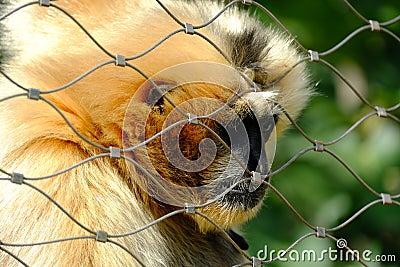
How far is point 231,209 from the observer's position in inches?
95.3

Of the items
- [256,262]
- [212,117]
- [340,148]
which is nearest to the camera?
[256,262]

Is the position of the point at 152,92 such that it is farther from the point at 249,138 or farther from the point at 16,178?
the point at 16,178

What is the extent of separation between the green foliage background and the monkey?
1010mm

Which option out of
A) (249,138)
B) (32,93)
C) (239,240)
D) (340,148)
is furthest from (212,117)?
(340,148)

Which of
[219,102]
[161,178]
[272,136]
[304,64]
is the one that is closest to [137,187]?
[161,178]

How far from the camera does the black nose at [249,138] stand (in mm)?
2404

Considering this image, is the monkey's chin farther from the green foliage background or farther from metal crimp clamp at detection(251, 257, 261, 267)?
the green foliage background

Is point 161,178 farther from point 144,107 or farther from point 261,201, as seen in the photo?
point 261,201

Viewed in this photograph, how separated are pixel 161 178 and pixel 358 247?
1732 mm

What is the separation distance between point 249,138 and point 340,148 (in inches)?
47.6

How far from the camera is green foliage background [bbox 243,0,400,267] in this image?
3.54 metres

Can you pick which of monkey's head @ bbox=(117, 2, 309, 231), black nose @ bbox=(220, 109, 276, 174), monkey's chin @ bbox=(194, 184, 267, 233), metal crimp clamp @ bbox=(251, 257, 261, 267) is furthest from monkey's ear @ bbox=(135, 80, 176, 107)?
metal crimp clamp @ bbox=(251, 257, 261, 267)

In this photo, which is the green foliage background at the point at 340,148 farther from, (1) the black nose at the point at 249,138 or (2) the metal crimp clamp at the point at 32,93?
(2) the metal crimp clamp at the point at 32,93

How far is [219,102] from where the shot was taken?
2.36 metres
